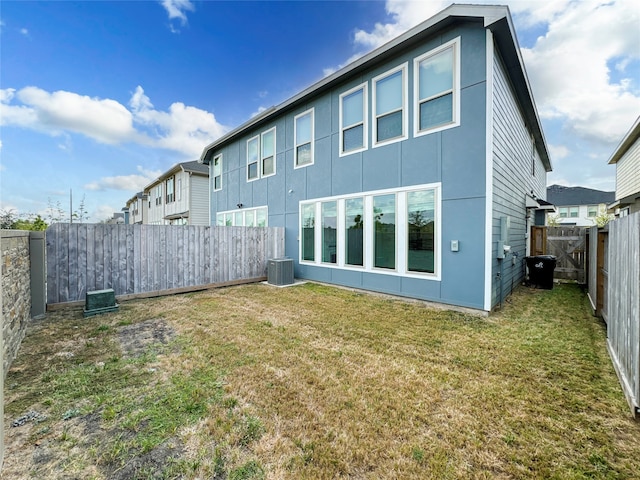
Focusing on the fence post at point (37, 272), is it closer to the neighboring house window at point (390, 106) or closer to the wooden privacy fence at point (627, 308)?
the neighboring house window at point (390, 106)

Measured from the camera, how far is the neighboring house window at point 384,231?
6.56m

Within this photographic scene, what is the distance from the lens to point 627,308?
2627 mm

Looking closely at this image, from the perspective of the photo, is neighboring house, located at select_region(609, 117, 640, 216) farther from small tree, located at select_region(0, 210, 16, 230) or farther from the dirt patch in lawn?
small tree, located at select_region(0, 210, 16, 230)

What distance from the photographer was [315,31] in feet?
34.2

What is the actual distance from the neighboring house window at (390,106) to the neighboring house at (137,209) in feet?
76.7

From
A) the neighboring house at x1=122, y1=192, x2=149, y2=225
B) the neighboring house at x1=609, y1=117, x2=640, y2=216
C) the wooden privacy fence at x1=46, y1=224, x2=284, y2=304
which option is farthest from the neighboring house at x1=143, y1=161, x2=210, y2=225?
the neighboring house at x1=609, y1=117, x2=640, y2=216

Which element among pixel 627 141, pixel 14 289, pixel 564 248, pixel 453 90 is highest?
pixel 627 141

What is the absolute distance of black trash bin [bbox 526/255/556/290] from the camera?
7.64 metres

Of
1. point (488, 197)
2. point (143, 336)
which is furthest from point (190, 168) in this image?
point (488, 197)

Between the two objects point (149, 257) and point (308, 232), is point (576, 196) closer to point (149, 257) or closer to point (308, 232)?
point (308, 232)

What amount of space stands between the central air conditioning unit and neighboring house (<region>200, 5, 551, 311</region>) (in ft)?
2.31

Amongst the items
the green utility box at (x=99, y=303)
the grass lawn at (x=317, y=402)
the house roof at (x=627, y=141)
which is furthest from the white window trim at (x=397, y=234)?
the house roof at (x=627, y=141)

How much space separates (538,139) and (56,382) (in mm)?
15386

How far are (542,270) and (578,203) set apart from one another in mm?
35188
